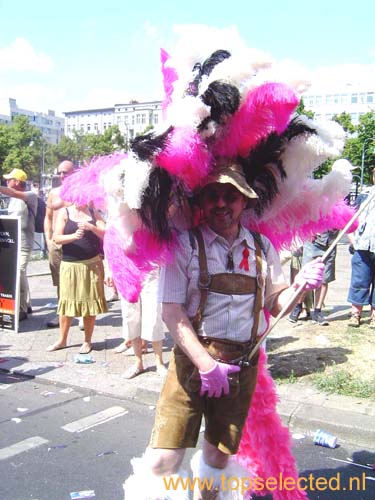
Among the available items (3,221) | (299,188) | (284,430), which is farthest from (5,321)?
(299,188)

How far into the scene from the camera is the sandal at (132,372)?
4.97m

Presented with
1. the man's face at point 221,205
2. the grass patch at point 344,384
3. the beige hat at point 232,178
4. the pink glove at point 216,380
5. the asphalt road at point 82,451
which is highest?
the beige hat at point 232,178

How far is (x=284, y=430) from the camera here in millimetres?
2826

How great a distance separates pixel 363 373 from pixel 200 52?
357cm

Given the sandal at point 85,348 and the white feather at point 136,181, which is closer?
the white feather at point 136,181

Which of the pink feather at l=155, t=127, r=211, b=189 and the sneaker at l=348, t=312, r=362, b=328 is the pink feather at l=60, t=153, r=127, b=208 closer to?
the pink feather at l=155, t=127, r=211, b=189

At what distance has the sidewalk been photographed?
3914 millimetres

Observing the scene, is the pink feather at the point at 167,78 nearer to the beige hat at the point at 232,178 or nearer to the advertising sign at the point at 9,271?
the beige hat at the point at 232,178

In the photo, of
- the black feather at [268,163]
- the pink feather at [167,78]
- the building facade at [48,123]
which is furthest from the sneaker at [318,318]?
the building facade at [48,123]

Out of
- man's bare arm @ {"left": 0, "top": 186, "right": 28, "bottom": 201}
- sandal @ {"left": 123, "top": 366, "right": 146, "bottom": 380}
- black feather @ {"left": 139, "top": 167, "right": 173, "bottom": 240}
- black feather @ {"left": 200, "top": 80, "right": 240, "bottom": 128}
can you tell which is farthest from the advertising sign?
black feather @ {"left": 200, "top": 80, "right": 240, "bottom": 128}

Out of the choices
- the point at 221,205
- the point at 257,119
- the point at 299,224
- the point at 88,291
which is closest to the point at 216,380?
the point at 221,205

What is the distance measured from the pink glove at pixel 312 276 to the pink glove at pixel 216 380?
19.3 inches

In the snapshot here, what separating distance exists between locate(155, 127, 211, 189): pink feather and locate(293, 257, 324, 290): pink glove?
0.62m

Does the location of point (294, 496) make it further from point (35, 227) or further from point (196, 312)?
point (35, 227)
